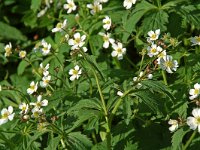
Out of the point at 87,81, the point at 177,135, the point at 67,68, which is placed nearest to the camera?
the point at 177,135

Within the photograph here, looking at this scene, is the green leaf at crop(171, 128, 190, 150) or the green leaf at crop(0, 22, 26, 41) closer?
the green leaf at crop(171, 128, 190, 150)

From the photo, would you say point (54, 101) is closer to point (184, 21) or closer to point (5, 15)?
point (184, 21)

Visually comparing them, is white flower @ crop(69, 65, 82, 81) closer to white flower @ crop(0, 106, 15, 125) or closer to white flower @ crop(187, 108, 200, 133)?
white flower @ crop(0, 106, 15, 125)

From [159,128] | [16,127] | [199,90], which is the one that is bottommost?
[159,128]

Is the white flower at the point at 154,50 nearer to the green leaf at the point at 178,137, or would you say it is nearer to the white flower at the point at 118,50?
the white flower at the point at 118,50

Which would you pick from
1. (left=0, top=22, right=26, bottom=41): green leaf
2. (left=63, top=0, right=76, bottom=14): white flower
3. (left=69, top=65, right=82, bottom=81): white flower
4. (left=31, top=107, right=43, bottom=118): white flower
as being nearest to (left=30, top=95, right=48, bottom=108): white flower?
(left=31, top=107, right=43, bottom=118): white flower

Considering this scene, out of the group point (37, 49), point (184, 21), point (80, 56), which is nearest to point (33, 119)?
point (80, 56)
